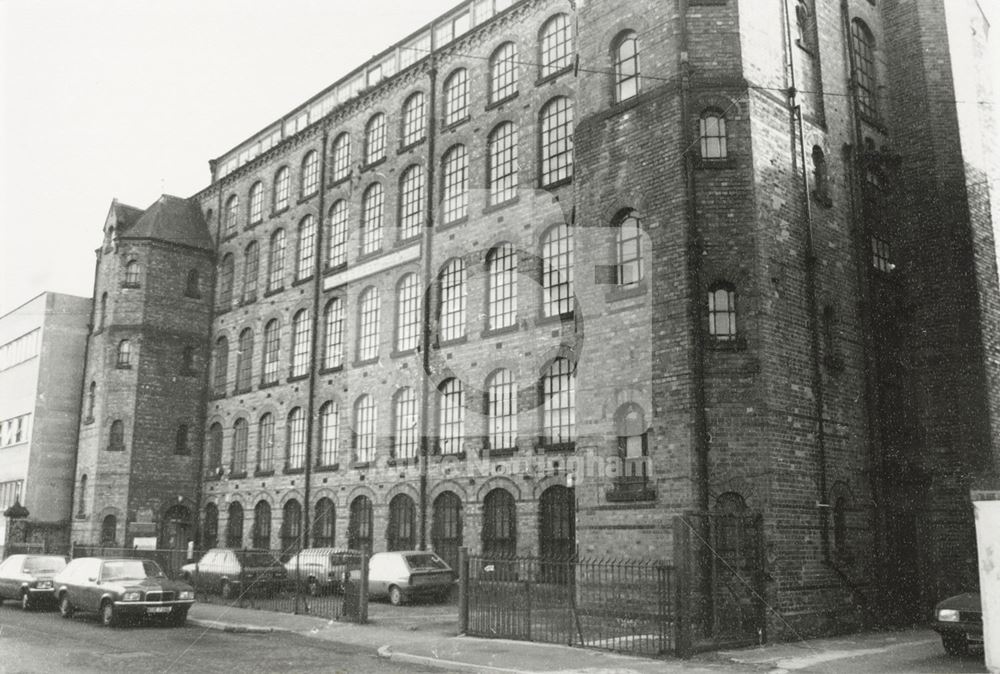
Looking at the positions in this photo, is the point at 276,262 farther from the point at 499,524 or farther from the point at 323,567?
the point at 499,524

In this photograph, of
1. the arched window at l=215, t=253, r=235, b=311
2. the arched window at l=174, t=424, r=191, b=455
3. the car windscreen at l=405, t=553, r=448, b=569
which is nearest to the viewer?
the car windscreen at l=405, t=553, r=448, b=569

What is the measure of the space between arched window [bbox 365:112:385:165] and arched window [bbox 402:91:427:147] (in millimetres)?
1254

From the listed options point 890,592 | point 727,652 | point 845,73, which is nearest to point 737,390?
point 727,652

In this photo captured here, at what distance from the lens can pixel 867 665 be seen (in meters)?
13.2

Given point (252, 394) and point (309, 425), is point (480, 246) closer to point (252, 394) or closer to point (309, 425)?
point (309, 425)

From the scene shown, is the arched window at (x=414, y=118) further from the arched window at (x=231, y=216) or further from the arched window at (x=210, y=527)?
the arched window at (x=210, y=527)

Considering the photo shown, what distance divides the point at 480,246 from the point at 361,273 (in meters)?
5.96

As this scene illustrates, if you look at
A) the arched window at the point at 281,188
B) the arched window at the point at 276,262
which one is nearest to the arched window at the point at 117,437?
the arched window at the point at 276,262

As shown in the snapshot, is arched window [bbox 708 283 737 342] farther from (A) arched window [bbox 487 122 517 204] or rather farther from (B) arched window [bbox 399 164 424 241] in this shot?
(B) arched window [bbox 399 164 424 241]

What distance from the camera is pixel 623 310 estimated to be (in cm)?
1811

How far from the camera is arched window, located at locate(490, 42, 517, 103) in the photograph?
2600 cm

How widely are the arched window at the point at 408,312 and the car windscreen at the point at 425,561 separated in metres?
6.80

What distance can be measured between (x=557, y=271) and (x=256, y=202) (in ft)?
59.5

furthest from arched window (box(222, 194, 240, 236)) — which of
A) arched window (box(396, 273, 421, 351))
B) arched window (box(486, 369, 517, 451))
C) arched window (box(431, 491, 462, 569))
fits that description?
arched window (box(486, 369, 517, 451))
